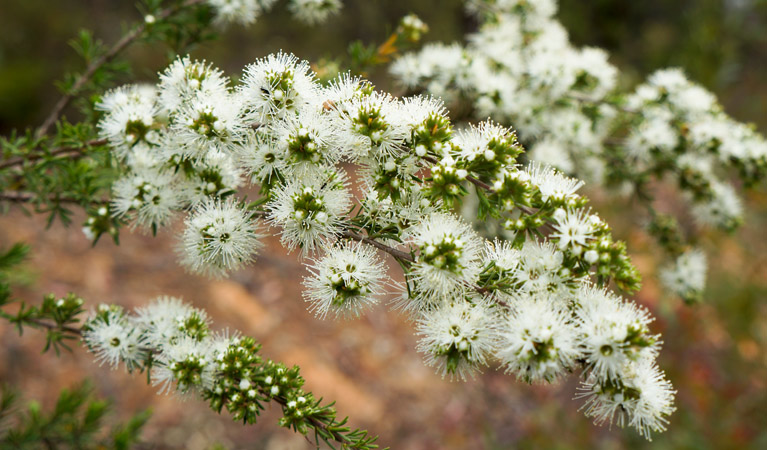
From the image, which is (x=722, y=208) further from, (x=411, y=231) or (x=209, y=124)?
(x=209, y=124)

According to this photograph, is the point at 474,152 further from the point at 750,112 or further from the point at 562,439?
the point at 750,112

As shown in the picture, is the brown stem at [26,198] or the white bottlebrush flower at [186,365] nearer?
the white bottlebrush flower at [186,365]

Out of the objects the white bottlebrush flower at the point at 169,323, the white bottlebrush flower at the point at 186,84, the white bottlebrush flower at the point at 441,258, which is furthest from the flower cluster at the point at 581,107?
the white bottlebrush flower at the point at 169,323

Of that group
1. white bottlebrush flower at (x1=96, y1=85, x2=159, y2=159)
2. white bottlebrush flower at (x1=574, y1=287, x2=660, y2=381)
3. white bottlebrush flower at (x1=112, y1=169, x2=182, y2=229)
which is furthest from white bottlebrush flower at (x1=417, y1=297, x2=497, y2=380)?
white bottlebrush flower at (x1=96, y1=85, x2=159, y2=159)

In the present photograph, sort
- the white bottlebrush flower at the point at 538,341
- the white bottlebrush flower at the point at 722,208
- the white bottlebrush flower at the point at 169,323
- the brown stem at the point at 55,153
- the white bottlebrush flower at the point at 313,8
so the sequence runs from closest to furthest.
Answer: the white bottlebrush flower at the point at 538,341, the white bottlebrush flower at the point at 169,323, the brown stem at the point at 55,153, the white bottlebrush flower at the point at 313,8, the white bottlebrush flower at the point at 722,208

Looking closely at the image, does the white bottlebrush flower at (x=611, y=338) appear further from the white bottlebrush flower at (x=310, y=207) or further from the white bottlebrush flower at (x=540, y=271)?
the white bottlebrush flower at (x=310, y=207)

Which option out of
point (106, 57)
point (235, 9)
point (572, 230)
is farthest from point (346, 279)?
point (106, 57)

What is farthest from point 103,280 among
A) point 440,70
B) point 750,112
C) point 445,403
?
point 750,112

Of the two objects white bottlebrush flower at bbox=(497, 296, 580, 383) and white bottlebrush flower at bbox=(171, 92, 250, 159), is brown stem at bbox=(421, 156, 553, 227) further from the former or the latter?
white bottlebrush flower at bbox=(171, 92, 250, 159)
